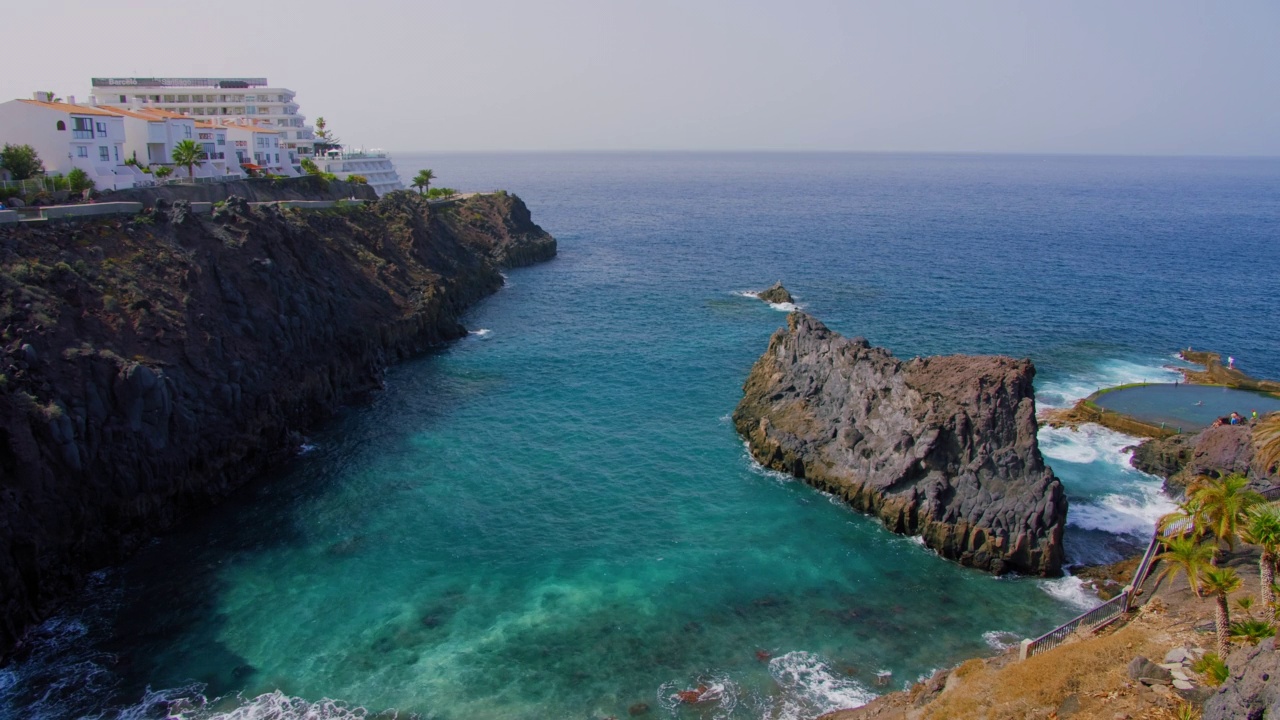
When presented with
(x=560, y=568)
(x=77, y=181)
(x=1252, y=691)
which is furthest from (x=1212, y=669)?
(x=77, y=181)

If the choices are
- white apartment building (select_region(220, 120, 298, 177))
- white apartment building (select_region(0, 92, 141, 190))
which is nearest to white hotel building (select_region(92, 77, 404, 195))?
white apartment building (select_region(220, 120, 298, 177))

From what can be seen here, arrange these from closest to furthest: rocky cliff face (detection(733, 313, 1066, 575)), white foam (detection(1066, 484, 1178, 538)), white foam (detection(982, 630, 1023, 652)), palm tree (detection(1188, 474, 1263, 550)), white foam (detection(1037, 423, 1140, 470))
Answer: palm tree (detection(1188, 474, 1263, 550)), white foam (detection(982, 630, 1023, 652)), rocky cliff face (detection(733, 313, 1066, 575)), white foam (detection(1066, 484, 1178, 538)), white foam (detection(1037, 423, 1140, 470))

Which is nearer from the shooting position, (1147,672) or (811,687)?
(1147,672)

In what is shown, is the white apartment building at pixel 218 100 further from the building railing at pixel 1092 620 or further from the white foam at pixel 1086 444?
the building railing at pixel 1092 620

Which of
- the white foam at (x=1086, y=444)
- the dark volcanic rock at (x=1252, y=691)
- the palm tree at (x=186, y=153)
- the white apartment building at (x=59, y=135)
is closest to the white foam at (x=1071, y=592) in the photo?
the white foam at (x=1086, y=444)

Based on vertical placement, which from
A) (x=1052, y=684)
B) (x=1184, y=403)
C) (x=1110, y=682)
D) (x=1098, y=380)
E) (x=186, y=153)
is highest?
(x=186, y=153)

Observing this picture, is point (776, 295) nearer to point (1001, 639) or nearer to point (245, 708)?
point (1001, 639)

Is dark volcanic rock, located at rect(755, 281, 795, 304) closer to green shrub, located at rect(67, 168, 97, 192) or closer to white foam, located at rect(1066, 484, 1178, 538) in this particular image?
white foam, located at rect(1066, 484, 1178, 538)
